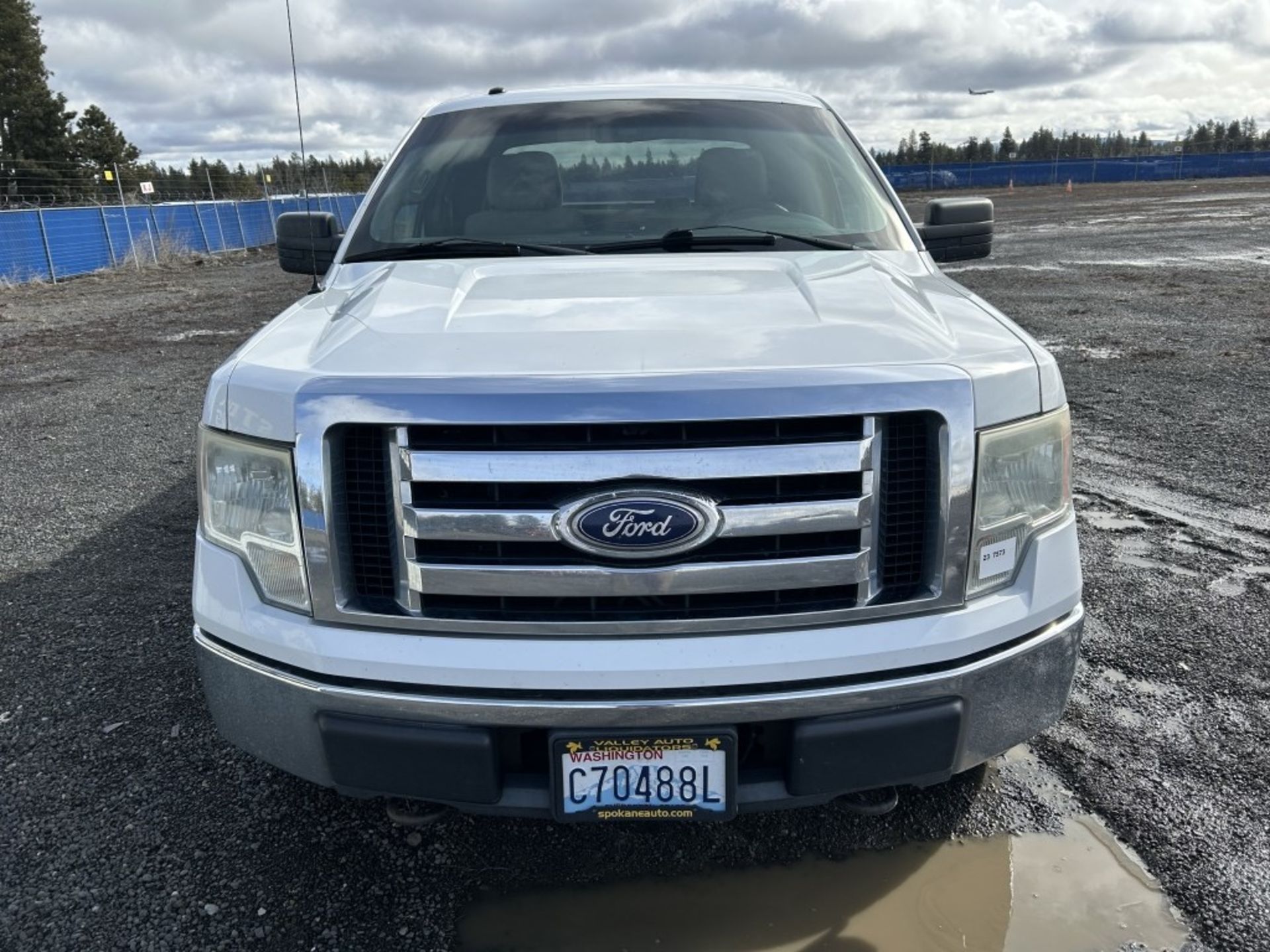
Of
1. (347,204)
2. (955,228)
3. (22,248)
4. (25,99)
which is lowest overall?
(22,248)

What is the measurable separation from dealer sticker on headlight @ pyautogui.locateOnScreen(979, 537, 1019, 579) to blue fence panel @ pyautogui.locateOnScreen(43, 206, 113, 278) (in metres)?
22.8

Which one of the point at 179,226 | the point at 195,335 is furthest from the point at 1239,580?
the point at 179,226

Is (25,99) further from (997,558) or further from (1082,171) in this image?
(1082,171)

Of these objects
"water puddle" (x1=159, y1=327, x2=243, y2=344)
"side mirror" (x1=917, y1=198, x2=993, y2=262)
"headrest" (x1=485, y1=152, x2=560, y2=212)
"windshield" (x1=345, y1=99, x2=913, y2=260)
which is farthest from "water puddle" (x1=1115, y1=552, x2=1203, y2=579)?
"water puddle" (x1=159, y1=327, x2=243, y2=344)

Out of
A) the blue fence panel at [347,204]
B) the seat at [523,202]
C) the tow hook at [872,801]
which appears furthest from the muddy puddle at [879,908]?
the blue fence panel at [347,204]

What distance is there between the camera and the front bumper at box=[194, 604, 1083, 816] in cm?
192

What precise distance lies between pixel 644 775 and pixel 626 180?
2.31 meters

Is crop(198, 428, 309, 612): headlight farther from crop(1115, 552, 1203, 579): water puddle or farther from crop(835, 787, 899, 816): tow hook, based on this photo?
crop(1115, 552, 1203, 579): water puddle

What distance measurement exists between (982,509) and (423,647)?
117cm

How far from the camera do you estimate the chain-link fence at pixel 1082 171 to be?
60.0 metres

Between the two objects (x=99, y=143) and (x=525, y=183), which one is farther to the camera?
(x=99, y=143)

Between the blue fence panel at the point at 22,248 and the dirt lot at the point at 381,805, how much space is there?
50.9 feet

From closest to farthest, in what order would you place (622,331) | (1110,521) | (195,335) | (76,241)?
(622,331)
(1110,521)
(195,335)
(76,241)

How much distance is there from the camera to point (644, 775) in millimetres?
1974
